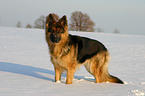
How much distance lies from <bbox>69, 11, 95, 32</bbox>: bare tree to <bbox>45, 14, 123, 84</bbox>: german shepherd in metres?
46.9

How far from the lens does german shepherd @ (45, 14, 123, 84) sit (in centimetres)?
584

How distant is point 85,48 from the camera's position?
6.57 m

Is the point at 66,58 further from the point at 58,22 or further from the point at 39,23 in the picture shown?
the point at 39,23

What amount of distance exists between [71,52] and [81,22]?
4887 centimetres

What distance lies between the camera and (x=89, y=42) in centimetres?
675

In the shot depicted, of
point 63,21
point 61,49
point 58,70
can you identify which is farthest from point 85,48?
point 63,21

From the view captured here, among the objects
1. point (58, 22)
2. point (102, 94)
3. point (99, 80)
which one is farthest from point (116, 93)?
point (58, 22)

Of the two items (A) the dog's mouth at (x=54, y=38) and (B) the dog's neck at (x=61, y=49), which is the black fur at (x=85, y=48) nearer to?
(B) the dog's neck at (x=61, y=49)

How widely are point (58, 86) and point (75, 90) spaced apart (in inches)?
24.3

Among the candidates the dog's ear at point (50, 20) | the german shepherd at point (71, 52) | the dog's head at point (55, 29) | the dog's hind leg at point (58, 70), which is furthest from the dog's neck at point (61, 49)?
the dog's ear at point (50, 20)

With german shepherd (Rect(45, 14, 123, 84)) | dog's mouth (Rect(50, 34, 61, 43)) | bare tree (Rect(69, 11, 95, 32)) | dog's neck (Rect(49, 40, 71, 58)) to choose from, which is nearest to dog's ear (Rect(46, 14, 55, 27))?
german shepherd (Rect(45, 14, 123, 84))

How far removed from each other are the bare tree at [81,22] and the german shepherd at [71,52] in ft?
154

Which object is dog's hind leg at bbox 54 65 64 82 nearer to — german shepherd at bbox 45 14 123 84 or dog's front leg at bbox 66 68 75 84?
german shepherd at bbox 45 14 123 84

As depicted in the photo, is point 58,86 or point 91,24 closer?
point 58,86
